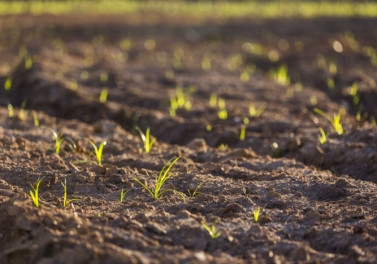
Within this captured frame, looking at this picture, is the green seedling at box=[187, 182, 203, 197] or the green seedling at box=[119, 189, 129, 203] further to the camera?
the green seedling at box=[187, 182, 203, 197]

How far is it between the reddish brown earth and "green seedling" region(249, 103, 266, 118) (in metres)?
0.07

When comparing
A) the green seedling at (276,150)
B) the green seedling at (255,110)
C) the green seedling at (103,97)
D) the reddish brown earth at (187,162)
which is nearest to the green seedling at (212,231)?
the reddish brown earth at (187,162)

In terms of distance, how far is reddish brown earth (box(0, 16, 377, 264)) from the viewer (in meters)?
2.79

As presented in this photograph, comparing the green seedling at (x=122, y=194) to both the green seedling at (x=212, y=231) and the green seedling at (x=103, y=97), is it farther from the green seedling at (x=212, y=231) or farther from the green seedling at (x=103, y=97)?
the green seedling at (x=103, y=97)

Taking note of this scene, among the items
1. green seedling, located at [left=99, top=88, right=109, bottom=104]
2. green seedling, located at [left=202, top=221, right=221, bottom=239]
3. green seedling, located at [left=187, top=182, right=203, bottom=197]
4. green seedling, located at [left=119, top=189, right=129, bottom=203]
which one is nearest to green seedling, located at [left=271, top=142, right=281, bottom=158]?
green seedling, located at [left=187, top=182, right=203, bottom=197]

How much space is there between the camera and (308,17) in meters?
11.8

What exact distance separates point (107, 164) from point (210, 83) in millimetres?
3171

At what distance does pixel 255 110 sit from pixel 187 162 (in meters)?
1.89

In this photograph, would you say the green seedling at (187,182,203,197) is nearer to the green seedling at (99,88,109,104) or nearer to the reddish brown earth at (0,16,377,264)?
the reddish brown earth at (0,16,377,264)

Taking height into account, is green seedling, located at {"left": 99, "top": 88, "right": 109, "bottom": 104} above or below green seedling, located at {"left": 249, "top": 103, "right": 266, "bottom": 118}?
below

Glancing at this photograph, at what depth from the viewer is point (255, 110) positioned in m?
5.77

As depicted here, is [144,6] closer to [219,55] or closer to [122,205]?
[219,55]

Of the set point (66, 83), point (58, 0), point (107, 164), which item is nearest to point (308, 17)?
point (58, 0)

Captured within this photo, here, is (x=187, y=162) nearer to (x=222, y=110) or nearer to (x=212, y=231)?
(x=212, y=231)
